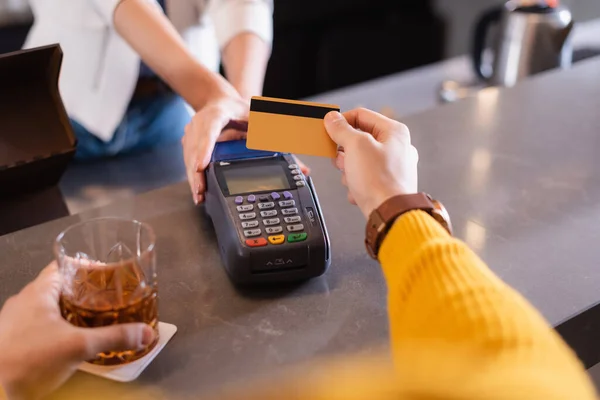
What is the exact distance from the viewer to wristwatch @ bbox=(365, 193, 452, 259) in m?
0.64

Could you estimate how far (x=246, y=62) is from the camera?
4.07 feet

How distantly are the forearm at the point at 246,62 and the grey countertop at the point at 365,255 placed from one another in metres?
0.27

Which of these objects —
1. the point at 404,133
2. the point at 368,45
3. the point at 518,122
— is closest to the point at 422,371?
the point at 404,133

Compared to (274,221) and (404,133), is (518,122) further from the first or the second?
(274,221)

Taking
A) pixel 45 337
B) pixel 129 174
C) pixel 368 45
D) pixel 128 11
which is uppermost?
pixel 128 11

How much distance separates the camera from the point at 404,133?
750 mm

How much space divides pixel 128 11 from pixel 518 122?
68cm

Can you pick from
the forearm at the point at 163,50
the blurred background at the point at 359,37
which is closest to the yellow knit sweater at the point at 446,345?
the forearm at the point at 163,50

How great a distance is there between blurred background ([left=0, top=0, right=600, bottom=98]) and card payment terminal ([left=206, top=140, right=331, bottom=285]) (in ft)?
6.32

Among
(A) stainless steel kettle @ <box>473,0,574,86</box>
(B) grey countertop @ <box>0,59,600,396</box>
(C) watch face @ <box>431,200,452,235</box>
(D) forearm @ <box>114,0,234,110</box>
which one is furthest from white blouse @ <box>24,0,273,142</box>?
(C) watch face @ <box>431,200,452,235</box>

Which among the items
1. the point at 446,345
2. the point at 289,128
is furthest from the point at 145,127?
the point at 446,345

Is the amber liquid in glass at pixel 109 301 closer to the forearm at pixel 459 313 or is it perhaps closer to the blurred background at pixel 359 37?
the forearm at pixel 459 313

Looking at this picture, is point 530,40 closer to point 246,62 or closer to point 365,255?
point 246,62

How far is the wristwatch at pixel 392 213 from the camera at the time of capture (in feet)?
2.11
